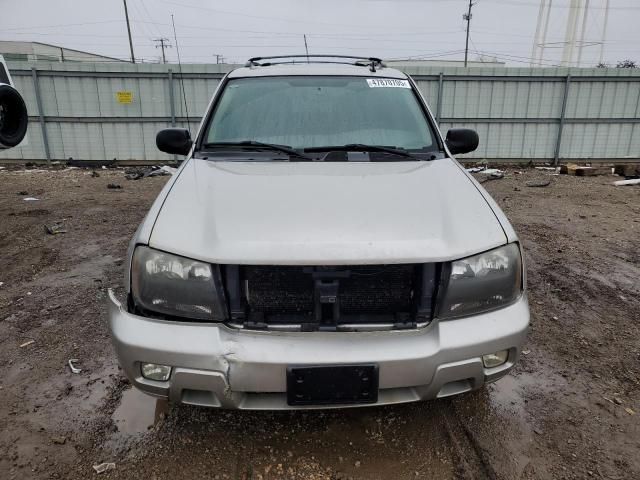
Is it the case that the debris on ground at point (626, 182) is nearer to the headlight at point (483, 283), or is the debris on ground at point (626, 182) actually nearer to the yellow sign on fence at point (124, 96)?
the headlight at point (483, 283)

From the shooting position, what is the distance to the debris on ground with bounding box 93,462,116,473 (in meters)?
1.99

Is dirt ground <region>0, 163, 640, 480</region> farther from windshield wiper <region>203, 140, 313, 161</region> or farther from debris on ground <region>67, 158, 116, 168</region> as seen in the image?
debris on ground <region>67, 158, 116, 168</region>

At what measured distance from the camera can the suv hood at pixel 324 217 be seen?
1.75 m

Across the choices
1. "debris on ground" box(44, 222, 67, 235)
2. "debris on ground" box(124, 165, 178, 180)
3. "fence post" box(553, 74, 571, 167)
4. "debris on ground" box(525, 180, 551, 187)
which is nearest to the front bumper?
"debris on ground" box(44, 222, 67, 235)

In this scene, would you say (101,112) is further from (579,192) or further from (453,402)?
(453,402)

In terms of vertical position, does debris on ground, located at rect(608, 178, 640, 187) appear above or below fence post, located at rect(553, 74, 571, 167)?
below

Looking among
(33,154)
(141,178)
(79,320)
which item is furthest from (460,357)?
(33,154)

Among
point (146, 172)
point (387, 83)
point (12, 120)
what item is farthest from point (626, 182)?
point (12, 120)

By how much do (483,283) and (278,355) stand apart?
2.79 feet

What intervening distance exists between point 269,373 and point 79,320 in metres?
2.25

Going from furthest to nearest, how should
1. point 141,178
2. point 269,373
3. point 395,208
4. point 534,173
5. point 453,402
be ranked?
point 534,173 < point 141,178 < point 453,402 < point 395,208 < point 269,373

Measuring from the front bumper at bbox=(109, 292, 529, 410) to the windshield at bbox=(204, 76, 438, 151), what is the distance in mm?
1392

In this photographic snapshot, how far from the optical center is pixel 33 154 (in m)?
11.3

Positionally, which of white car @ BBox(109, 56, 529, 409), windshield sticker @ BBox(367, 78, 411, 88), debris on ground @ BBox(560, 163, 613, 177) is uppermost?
windshield sticker @ BBox(367, 78, 411, 88)
